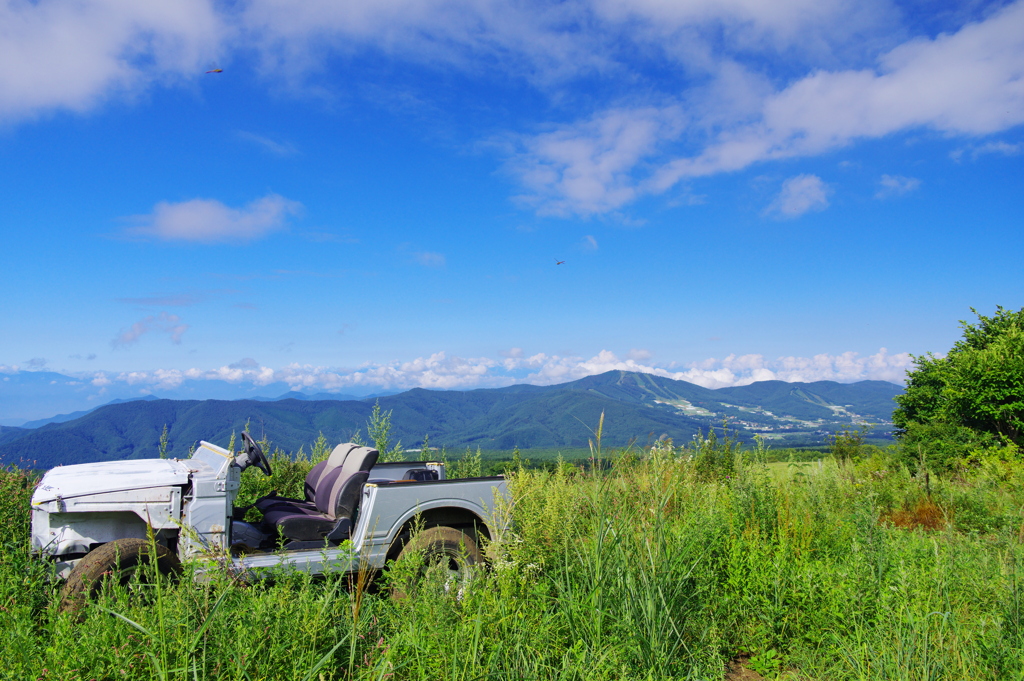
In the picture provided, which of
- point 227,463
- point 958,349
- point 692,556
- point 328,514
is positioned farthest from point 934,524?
point 958,349

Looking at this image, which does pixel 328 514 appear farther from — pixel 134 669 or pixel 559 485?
pixel 134 669

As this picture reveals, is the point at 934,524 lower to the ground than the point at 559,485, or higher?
lower

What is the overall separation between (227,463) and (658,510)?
360 centimetres

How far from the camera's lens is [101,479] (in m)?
4.57

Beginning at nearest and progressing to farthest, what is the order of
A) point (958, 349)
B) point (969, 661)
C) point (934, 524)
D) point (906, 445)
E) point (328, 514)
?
point (969, 661) → point (328, 514) → point (934, 524) → point (906, 445) → point (958, 349)

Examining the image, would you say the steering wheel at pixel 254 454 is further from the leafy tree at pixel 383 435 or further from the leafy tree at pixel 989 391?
the leafy tree at pixel 989 391

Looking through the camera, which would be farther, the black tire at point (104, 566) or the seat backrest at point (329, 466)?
the seat backrest at point (329, 466)

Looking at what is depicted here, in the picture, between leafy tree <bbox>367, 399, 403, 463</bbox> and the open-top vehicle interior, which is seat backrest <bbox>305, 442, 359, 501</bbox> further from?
leafy tree <bbox>367, 399, 403, 463</bbox>

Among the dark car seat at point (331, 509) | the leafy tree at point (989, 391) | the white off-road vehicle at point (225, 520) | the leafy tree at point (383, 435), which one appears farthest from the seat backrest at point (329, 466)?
the leafy tree at point (989, 391)

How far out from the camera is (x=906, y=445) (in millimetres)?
13234

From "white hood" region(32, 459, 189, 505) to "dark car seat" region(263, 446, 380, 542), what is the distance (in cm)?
101

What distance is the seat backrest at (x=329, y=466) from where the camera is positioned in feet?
21.2

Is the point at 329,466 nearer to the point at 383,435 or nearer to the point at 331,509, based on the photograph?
the point at 331,509

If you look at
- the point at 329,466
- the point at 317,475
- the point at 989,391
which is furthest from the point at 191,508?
the point at 989,391
